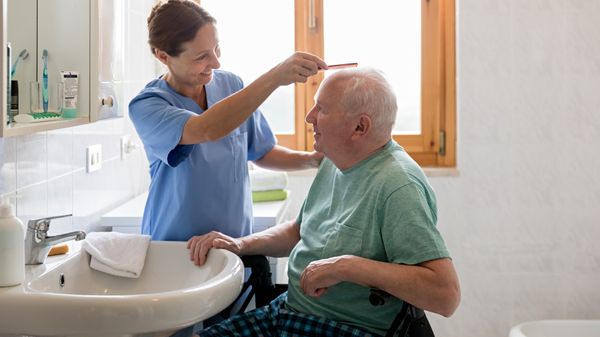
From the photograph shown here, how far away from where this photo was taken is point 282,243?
221 cm

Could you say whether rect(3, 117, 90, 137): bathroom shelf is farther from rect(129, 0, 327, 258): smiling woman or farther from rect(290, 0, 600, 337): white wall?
rect(290, 0, 600, 337): white wall

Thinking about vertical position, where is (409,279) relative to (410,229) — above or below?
below

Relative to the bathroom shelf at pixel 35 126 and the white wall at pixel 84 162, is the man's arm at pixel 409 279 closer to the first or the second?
the bathroom shelf at pixel 35 126

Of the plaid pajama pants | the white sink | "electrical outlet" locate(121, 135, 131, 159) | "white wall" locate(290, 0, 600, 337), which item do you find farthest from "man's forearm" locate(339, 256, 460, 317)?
"white wall" locate(290, 0, 600, 337)

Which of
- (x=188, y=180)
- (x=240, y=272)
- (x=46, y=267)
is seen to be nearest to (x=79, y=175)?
(x=188, y=180)

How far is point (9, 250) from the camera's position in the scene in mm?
1675

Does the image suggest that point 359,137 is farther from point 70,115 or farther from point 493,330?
point 493,330

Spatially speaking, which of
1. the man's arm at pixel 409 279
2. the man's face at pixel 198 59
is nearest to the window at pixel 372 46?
the man's face at pixel 198 59

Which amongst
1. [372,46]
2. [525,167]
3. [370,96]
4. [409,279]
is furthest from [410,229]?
[372,46]

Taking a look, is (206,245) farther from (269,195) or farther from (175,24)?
(269,195)

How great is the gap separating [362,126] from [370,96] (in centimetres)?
8

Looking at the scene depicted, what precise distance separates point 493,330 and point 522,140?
0.86 m

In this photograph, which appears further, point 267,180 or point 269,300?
point 267,180

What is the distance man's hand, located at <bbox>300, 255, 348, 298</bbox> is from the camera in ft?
5.88
